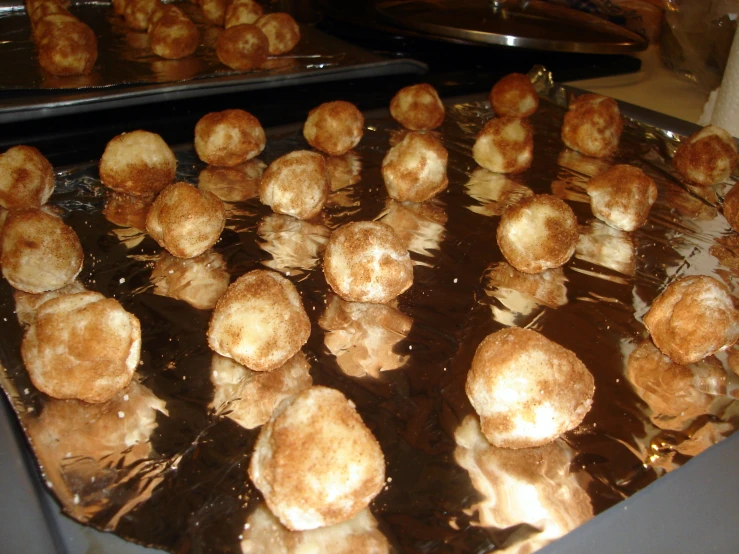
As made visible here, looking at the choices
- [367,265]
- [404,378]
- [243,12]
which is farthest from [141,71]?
[404,378]

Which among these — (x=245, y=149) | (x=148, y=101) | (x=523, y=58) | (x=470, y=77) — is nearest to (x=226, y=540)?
(x=245, y=149)

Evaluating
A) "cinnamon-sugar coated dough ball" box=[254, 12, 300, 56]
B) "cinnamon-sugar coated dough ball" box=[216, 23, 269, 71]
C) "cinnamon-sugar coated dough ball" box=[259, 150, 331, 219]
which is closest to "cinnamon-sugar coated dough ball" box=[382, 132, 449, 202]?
"cinnamon-sugar coated dough ball" box=[259, 150, 331, 219]

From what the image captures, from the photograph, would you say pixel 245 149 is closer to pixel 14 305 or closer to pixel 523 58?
pixel 14 305

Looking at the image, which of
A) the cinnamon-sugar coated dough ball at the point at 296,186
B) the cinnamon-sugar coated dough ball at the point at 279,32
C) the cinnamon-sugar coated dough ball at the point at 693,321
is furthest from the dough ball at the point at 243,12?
the cinnamon-sugar coated dough ball at the point at 693,321

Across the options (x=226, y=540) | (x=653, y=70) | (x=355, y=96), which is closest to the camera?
(x=226, y=540)

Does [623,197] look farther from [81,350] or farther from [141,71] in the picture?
[141,71]

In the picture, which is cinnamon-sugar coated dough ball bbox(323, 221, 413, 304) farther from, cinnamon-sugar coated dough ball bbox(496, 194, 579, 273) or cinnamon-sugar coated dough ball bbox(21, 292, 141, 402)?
cinnamon-sugar coated dough ball bbox(21, 292, 141, 402)
